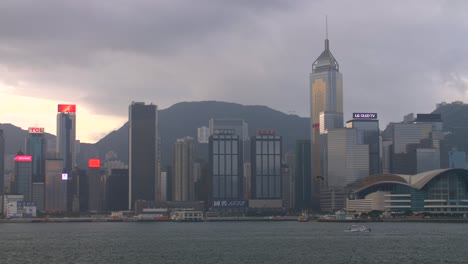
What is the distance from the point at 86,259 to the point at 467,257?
190ft

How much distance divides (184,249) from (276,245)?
19.7 metres

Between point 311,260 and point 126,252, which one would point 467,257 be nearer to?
point 311,260

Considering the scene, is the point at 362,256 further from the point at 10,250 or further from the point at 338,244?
the point at 10,250

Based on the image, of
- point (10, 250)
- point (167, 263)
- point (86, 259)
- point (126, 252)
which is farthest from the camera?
point (10, 250)

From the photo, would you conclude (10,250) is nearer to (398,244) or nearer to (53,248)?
(53,248)

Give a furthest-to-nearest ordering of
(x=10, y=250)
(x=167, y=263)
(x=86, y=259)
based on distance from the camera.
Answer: (x=10, y=250), (x=86, y=259), (x=167, y=263)

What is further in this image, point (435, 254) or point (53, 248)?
point (53, 248)

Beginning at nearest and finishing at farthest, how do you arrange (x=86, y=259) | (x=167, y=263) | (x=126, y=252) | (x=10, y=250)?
(x=167, y=263)
(x=86, y=259)
(x=126, y=252)
(x=10, y=250)

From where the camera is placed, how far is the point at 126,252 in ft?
444

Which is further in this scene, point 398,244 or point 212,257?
point 398,244

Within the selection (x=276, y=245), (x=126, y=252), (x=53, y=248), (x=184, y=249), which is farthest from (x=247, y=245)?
(x=53, y=248)

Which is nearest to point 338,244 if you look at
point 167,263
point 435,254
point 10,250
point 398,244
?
point 398,244

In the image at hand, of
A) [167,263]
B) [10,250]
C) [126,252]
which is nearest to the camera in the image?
[167,263]

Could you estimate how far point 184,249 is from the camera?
142000 mm
